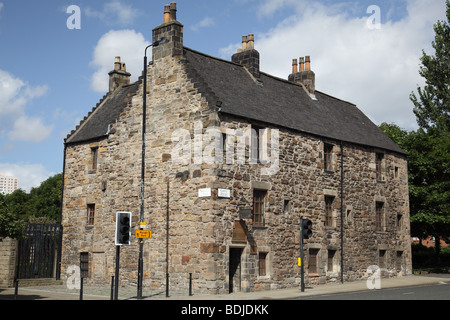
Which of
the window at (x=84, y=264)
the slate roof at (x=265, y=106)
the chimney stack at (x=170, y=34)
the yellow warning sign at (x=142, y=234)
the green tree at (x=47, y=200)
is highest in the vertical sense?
the chimney stack at (x=170, y=34)

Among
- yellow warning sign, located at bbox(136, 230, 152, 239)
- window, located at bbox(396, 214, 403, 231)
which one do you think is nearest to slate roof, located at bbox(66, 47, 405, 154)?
window, located at bbox(396, 214, 403, 231)

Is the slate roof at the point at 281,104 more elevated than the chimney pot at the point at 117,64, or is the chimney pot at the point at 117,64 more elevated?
the chimney pot at the point at 117,64

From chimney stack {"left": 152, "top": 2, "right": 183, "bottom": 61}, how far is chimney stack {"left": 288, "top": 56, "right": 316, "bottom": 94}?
982 cm

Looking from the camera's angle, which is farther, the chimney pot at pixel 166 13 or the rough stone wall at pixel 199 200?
the chimney pot at pixel 166 13

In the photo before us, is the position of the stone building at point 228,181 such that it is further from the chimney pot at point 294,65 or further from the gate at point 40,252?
the chimney pot at point 294,65

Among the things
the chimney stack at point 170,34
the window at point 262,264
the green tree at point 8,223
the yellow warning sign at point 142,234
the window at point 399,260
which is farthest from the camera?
the window at point 399,260

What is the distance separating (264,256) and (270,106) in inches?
279

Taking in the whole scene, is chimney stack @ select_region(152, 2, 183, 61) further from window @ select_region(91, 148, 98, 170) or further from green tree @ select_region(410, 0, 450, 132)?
green tree @ select_region(410, 0, 450, 132)

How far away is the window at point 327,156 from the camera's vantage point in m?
27.2

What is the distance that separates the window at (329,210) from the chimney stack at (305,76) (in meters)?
7.06

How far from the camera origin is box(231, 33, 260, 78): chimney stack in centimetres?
2788

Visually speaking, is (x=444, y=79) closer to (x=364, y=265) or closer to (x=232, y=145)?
(x=364, y=265)

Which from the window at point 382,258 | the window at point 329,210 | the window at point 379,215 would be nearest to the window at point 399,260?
the window at point 382,258

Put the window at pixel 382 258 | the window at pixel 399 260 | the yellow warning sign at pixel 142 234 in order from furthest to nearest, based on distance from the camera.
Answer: the window at pixel 399 260 < the window at pixel 382 258 < the yellow warning sign at pixel 142 234
